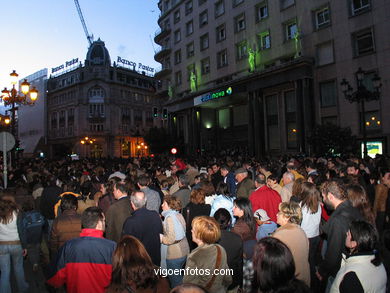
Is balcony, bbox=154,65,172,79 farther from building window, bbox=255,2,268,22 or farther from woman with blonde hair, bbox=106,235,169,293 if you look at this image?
woman with blonde hair, bbox=106,235,169,293

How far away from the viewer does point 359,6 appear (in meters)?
23.5

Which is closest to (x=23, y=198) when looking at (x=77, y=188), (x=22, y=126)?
(x=77, y=188)

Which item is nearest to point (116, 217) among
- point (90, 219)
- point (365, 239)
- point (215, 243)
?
point (90, 219)

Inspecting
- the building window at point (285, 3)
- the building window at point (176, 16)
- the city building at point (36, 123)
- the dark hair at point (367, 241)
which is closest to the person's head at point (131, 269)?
the dark hair at point (367, 241)

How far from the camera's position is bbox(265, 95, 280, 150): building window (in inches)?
1204

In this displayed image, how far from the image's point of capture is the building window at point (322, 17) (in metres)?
25.3

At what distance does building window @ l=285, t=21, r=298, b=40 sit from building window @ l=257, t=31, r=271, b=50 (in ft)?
6.66

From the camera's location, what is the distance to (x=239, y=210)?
4.33 m

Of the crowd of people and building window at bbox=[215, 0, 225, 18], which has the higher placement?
building window at bbox=[215, 0, 225, 18]

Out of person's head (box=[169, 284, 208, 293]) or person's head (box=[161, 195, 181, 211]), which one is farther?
person's head (box=[161, 195, 181, 211])

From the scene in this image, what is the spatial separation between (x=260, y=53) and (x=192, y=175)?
23.3m

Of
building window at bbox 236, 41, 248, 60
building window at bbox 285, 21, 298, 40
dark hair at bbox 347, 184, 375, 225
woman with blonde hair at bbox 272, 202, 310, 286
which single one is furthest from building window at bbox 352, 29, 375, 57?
woman with blonde hair at bbox 272, 202, 310, 286

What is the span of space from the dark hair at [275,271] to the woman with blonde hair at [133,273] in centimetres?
79

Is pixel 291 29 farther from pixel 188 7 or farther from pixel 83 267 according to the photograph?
pixel 83 267
